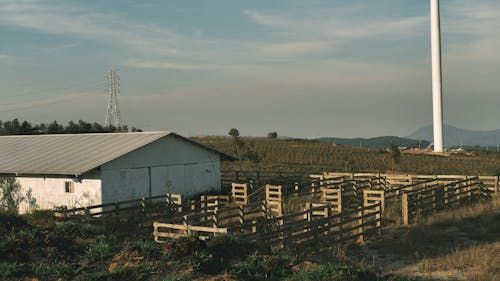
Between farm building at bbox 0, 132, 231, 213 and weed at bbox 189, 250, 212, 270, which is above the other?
farm building at bbox 0, 132, 231, 213

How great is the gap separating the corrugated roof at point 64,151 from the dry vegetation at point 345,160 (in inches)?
947

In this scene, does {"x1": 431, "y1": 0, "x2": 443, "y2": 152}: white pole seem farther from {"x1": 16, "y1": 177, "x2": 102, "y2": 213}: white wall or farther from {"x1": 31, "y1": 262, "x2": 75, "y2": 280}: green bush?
{"x1": 31, "y1": 262, "x2": 75, "y2": 280}: green bush

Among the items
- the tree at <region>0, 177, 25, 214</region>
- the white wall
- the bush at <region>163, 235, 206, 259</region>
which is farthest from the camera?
the tree at <region>0, 177, 25, 214</region>

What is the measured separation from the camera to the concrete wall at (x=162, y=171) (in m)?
26.2

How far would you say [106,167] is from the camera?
2559 centimetres

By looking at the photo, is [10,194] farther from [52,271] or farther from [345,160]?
[345,160]

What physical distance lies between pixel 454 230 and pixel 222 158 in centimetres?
1770

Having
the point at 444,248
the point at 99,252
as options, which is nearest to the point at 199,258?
the point at 99,252

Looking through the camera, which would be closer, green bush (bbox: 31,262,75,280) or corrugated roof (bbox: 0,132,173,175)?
green bush (bbox: 31,262,75,280)

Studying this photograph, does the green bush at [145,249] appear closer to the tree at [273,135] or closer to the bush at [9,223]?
the bush at [9,223]

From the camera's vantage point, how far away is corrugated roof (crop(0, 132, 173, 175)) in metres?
26.3

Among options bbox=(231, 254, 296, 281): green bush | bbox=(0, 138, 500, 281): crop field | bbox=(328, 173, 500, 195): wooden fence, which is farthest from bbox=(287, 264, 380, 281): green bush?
bbox=(328, 173, 500, 195): wooden fence

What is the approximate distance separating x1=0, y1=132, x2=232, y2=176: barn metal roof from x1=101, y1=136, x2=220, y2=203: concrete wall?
530mm

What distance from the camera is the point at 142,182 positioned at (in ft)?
91.1
